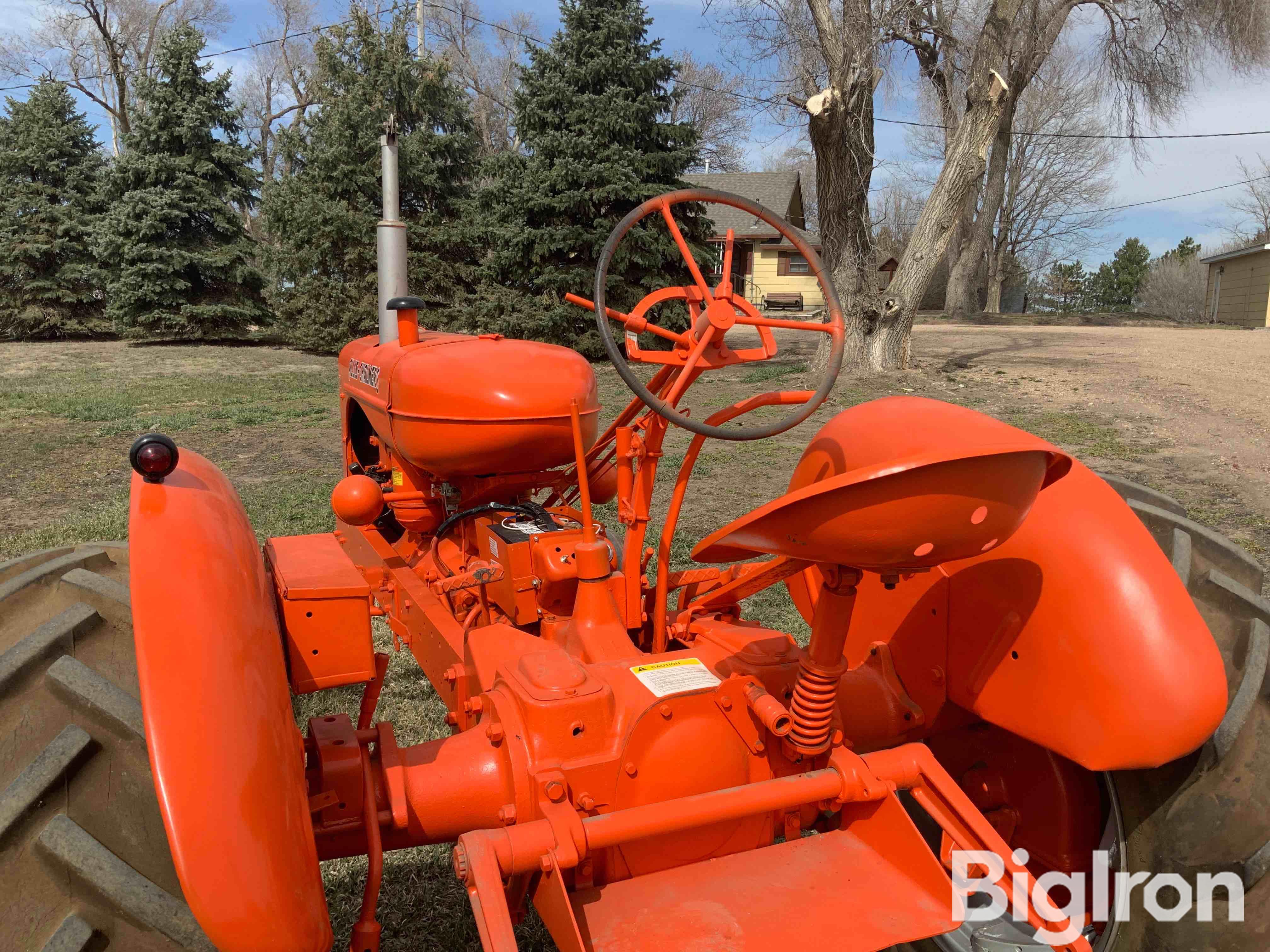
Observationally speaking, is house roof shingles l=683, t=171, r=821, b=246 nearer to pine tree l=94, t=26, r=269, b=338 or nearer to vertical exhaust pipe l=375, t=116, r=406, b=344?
pine tree l=94, t=26, r=269, b=338

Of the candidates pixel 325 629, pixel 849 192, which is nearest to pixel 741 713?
pixel 325 629

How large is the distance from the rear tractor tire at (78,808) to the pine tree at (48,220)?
21.2m

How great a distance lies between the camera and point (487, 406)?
2768 mm

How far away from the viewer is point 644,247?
46.0ft

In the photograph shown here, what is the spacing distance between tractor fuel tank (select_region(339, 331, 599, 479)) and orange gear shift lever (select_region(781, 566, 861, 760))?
134cm

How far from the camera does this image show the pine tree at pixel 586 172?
14.2 m

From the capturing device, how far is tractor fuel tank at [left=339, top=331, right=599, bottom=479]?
9.12 ft

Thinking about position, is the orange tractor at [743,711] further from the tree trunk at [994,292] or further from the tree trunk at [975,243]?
the tree trunk at [994,292]

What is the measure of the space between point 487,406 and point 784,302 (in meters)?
29.2

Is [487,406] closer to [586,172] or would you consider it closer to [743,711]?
[743,711]

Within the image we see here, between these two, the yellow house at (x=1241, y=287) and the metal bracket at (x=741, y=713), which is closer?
the metal bracket at (x=741, y=713)

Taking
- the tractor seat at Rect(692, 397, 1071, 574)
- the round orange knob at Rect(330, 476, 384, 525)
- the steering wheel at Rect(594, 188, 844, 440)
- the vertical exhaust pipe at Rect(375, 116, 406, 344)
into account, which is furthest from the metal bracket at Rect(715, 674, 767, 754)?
the vertical exhaust pipe at Rect(375, 116, 406, 344)

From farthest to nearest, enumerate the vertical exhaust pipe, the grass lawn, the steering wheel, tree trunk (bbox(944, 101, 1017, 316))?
tree trunk (bbox(944, 101, 1017, 316)) < the vertical exhaust pipe < the grass lawn < the steering wheel

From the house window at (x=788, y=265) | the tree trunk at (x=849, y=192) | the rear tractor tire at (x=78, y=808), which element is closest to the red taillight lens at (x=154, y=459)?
the rear tractor tire at (x=78, y=808)
